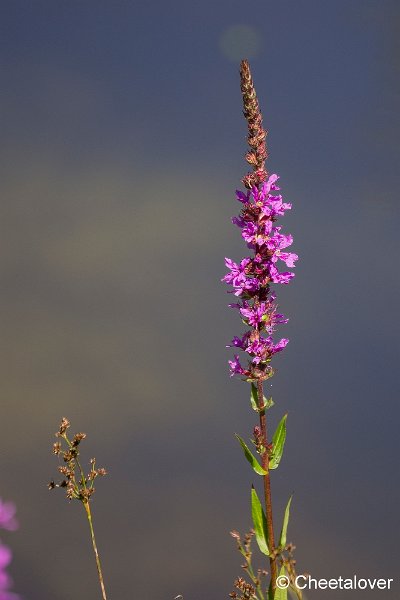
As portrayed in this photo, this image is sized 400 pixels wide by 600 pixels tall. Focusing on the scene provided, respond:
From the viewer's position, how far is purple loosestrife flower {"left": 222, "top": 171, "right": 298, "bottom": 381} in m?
8.61

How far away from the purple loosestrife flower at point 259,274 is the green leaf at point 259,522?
1365mm

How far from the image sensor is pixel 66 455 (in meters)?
7.68

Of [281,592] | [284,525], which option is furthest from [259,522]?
[281,592]

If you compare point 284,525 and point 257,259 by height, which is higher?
point 257,259

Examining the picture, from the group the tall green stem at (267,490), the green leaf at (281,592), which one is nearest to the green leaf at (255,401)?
the tall green stem at (267,490)

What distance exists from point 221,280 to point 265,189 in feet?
3.96

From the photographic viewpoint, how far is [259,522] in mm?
8328

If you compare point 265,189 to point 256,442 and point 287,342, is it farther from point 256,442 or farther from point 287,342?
point 256,442

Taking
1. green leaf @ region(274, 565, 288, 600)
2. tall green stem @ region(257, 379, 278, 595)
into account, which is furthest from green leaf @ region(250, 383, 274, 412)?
green leaf @ region(274, 565, 288, 600)

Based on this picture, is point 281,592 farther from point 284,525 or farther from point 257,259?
point 257,259

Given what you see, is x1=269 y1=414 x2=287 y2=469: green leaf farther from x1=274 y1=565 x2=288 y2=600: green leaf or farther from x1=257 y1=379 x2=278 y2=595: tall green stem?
x1=274 y1=565 x2=288 y2=600: green leaf

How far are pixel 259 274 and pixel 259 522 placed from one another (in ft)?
9.26

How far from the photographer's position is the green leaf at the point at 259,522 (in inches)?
327

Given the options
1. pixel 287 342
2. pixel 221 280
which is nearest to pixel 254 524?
pixel 287 342
